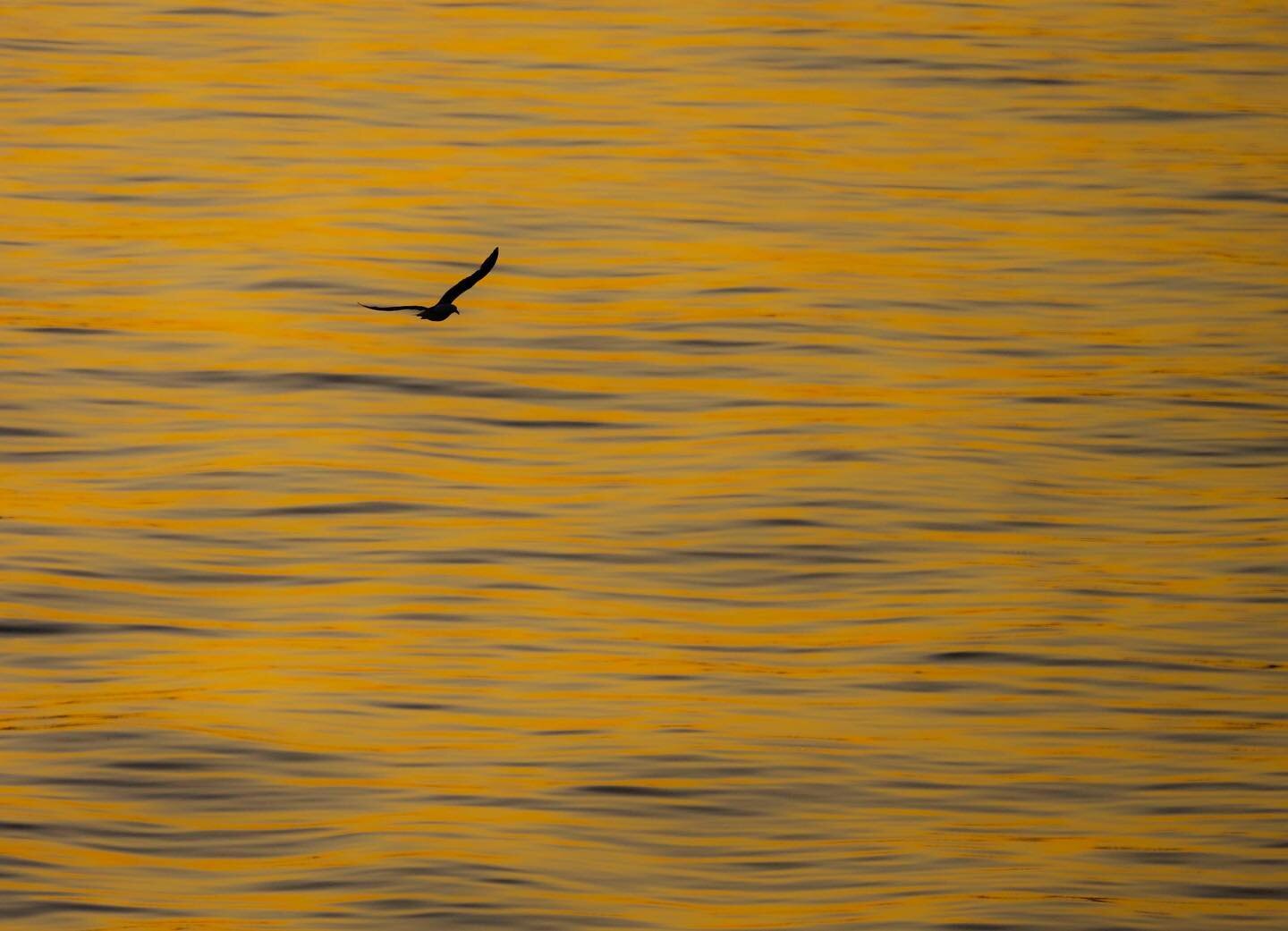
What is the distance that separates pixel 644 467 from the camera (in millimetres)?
8383

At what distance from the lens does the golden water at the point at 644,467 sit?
21.0ft

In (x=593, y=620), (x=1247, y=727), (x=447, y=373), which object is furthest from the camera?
(x=447, y=373)

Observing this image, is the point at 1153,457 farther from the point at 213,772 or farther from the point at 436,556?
the point at 213,772

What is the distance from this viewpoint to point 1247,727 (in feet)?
22.9

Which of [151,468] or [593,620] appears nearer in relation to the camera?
[593,620]

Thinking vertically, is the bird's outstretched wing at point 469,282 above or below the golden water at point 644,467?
above

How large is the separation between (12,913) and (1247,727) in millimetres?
3227

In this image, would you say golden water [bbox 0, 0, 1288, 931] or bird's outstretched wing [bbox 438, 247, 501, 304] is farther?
bird's outstretched wing [bbox 438, 247, 501, 304]

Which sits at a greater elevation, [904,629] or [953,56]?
[953,56]

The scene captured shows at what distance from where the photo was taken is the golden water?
21.0 feet

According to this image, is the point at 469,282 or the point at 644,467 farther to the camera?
the point at 644,467

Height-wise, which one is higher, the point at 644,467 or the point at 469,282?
the point at 469,282

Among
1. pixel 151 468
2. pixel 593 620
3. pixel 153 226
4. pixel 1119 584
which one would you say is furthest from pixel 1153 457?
pixel 153 226

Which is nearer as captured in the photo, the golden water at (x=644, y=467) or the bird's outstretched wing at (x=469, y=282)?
the golden water at (x=644, y=467)
